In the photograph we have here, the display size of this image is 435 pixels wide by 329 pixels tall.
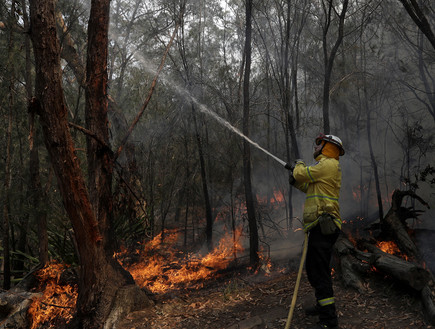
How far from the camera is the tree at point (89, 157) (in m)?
3.29

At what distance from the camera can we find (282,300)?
15.4 feet

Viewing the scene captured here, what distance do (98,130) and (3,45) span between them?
5.91m

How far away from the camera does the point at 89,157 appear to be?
14.7 feet

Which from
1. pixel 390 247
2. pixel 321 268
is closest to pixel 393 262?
pixel 321 268

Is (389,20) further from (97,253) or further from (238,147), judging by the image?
(97,253)

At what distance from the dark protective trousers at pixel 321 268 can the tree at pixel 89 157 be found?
2.65m

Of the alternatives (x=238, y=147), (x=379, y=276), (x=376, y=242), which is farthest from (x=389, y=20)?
(x=379, y=276)

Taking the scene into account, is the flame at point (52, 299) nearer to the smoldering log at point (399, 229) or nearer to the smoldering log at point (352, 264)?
the smoldering log at point (352, 264)

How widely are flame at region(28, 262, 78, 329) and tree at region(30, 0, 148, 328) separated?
0.97 metres

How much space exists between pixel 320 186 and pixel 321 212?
349 mm

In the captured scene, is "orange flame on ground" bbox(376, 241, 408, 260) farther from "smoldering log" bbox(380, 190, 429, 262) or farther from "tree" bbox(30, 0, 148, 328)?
"tree" bbox(30, 0, 148, 328)

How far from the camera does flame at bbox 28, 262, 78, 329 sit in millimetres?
4516

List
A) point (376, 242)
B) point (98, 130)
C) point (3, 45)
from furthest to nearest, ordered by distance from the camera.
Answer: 1. point (3, 45)
2. point (376, 242)
3. point (98, 130)

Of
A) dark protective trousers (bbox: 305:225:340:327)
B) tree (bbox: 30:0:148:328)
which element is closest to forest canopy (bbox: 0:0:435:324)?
tree (bbox: 30:0:148:328)
